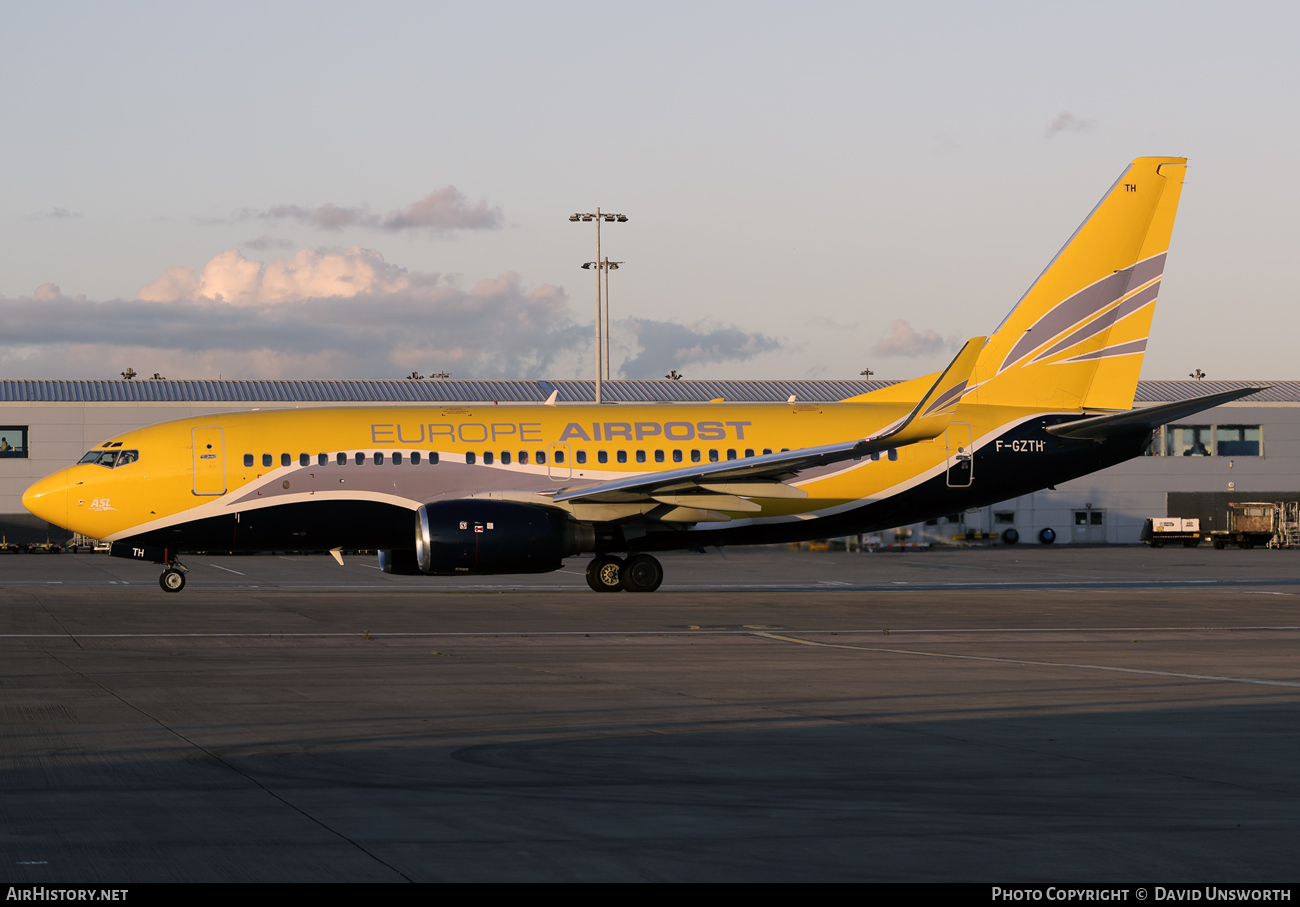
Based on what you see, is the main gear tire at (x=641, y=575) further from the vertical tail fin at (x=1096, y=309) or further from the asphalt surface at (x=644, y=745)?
the vertical tail fin at (x=1096, y=309)

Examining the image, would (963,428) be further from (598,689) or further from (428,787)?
(428,787)

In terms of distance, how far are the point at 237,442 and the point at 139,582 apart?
27.0 feet

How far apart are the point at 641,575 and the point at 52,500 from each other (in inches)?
569

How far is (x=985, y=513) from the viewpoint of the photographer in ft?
244

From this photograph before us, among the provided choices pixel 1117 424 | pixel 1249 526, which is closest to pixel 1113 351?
pixel 1117 424

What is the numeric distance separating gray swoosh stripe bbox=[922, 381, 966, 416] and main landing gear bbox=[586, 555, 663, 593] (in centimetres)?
775

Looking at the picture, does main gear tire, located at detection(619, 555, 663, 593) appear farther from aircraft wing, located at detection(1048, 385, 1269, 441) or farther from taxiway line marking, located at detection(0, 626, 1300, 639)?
aircraft wing, located at detection(1048, 385, 1269, 441)

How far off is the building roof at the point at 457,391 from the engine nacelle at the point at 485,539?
4181 cm

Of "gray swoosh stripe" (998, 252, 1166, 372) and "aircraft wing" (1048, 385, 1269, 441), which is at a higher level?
"gray swoosh stripe" (998, 252, 1166, 372)

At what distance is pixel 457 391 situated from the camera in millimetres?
78250

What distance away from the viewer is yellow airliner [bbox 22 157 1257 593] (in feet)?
104

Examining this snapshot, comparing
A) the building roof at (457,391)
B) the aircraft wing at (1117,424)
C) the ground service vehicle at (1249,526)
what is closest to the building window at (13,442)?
the building roof at (457,391)

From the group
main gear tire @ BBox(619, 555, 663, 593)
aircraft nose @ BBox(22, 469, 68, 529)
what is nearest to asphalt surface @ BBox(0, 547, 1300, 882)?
aircraft nose @ BBox(22, 469, 68, 529)

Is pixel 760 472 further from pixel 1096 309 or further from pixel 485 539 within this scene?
pixel 1096 309
